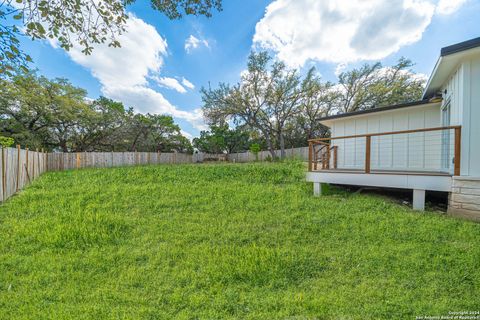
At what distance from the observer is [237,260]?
2.79 m

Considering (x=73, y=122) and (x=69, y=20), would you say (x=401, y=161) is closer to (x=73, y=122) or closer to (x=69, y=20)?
(x=69, y=20)

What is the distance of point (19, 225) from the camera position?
168 inches

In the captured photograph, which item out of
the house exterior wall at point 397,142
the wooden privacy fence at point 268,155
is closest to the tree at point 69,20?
the house exterior wall at point 397,142

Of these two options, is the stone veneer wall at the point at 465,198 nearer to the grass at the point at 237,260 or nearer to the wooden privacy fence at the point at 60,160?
the grass at the point at 237,260

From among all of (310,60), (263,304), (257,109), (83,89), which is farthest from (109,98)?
(263,304)

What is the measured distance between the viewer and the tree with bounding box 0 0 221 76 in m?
1.94

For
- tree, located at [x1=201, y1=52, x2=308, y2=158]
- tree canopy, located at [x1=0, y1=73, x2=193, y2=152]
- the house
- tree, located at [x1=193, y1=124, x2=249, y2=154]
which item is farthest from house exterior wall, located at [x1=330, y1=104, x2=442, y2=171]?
tree, located at [x1=193, y1=124, x2=249, y2=154]

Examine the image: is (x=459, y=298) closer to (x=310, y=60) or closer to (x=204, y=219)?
(x=204, y=219)

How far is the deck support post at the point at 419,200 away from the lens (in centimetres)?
432

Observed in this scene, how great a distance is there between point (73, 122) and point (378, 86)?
80.4ft

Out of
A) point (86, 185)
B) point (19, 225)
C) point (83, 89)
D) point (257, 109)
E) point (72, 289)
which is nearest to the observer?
point (72, 289)

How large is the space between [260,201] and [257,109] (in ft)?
47.0

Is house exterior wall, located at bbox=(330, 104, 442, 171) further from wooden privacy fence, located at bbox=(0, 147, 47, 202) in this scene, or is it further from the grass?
wooden privacy fence, located at bbox=(0, 147, 47, 202)

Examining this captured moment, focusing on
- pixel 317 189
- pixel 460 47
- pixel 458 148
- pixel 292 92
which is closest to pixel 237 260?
pixel 317 189
